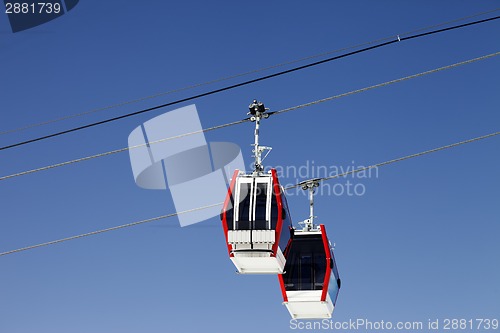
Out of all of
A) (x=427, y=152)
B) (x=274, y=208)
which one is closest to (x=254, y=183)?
(x=274, y=208)

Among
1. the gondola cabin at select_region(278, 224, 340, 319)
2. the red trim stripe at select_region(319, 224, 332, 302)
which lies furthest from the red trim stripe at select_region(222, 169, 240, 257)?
the red trim stripe at select_region(319, 224, 332, 302)

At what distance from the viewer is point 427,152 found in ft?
90.1

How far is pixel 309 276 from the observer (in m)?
33.4

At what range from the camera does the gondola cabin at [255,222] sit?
28.8 m

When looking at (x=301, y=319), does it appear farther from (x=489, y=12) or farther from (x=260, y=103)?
(x=489, y=12)

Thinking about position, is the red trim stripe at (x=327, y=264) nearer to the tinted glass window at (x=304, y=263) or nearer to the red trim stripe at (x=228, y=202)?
the tinted glass window at (x=304, y=263)

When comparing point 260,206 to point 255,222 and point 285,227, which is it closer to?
point 255,222

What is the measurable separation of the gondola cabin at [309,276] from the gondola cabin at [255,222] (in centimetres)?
343

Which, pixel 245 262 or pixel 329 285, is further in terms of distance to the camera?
pixel 329 285

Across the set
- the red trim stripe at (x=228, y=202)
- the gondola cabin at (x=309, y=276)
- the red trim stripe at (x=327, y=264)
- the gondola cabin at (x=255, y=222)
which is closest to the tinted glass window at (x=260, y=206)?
the gondola cabin at (x=255, y=222)

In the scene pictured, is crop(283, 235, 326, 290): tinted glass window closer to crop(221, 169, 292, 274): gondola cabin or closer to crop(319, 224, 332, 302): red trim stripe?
crop(319, 224, 332, 302): red trim stripe

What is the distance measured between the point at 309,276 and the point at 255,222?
197 inches

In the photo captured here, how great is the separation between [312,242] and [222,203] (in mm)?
5121

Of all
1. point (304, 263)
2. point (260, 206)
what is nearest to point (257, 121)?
point (260, 206)
